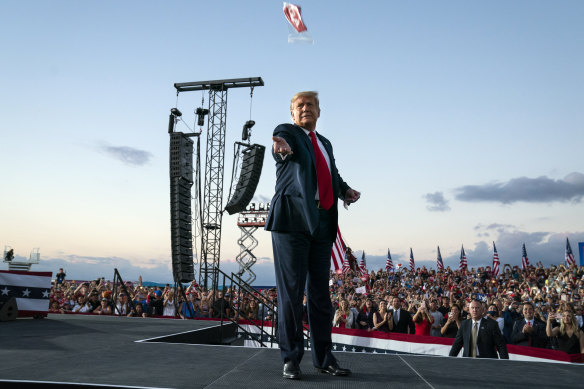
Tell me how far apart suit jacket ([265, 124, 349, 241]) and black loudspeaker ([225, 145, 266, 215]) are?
16.5 meters

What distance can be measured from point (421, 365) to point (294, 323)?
1.01m

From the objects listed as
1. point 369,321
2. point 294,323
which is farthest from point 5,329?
point 369,321

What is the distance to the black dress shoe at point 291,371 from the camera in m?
2.46

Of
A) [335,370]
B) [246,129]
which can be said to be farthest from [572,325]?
[246,129]

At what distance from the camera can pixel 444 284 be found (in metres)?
22.6

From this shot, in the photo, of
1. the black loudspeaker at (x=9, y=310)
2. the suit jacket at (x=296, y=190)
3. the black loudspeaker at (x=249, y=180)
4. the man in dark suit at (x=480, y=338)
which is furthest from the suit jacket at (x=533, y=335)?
the black loudspeaker at (x=249, y=180)

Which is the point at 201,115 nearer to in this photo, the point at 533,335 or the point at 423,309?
the point at 423,309

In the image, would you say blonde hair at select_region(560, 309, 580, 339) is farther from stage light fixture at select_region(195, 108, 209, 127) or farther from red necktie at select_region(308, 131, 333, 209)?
stage light fixture at select_region(195, 108, 209, 127)

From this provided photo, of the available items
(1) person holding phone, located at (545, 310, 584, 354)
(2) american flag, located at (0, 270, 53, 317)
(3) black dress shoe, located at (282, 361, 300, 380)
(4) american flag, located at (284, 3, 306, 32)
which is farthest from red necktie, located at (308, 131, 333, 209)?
(2) american flag, located at (0, 270, 53, 317)

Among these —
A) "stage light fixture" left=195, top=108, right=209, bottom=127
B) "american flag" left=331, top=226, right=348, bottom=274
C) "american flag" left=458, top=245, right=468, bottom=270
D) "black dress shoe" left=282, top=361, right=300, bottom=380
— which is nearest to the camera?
"black dress shoe" left=282, top=361, right=300, bottom=380

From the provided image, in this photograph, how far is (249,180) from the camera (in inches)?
758

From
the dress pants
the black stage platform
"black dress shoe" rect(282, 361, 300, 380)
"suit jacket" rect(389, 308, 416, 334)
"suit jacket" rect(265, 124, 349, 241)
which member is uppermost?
"suit jacket" rect(265, 124, 349, 241)

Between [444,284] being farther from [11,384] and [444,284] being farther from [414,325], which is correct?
[11,384]

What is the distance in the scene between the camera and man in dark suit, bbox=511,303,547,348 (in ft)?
24.0
